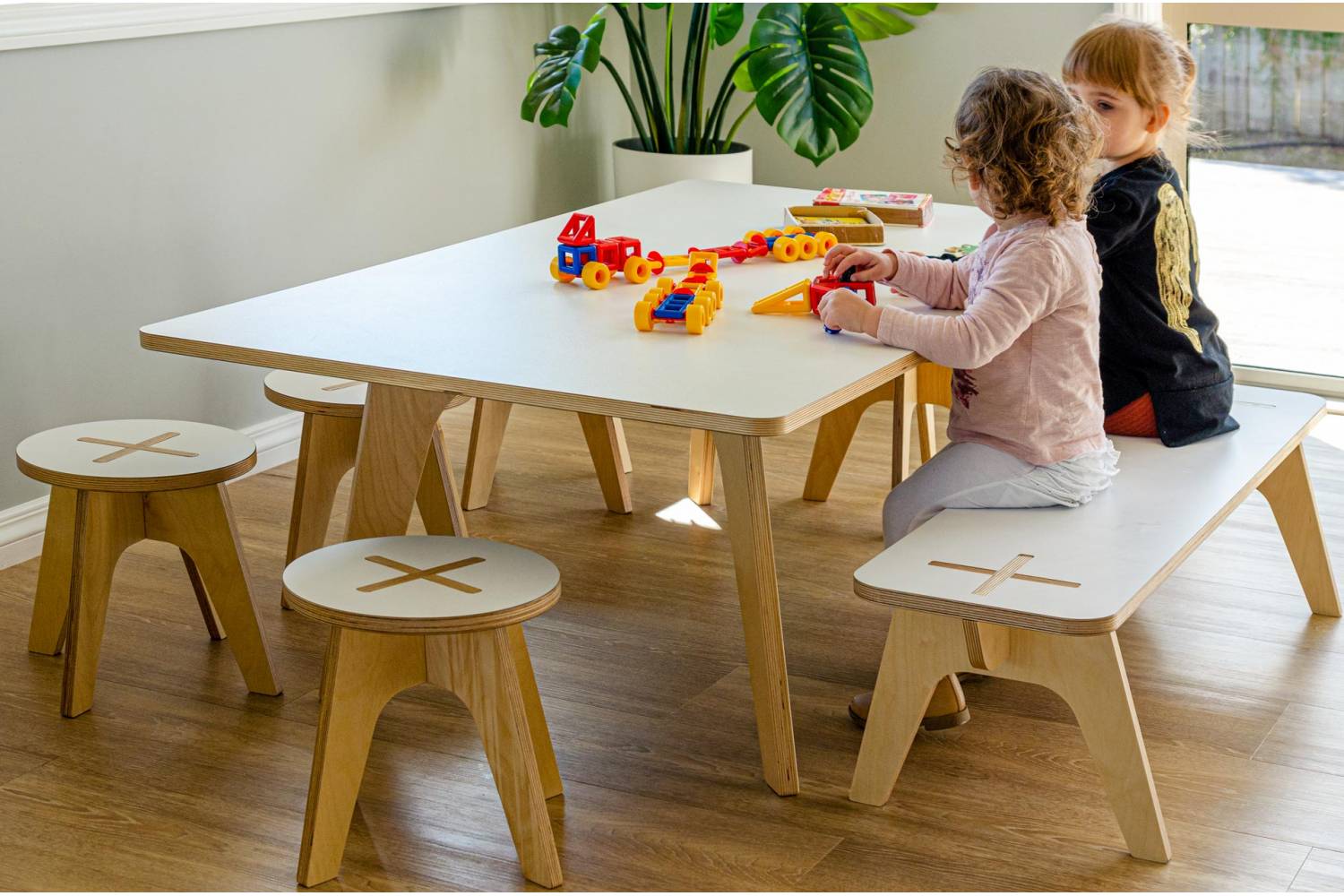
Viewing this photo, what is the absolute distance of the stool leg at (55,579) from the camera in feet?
7.95

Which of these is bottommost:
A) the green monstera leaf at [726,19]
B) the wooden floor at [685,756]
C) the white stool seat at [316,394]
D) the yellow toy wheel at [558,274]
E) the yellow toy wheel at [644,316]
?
the wooden floor at [685,756]

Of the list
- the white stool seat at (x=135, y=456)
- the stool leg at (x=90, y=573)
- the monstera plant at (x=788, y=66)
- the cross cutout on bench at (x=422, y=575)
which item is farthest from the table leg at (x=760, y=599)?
the monstera plant at (x=788, y=66)

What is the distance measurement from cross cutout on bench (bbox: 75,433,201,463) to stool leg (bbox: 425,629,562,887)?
74cm

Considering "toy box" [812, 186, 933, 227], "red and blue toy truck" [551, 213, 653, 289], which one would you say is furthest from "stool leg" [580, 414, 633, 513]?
"red and blue toy truck" [551, 213, 653, 289]

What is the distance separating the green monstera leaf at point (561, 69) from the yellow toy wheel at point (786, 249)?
1453 millimetres

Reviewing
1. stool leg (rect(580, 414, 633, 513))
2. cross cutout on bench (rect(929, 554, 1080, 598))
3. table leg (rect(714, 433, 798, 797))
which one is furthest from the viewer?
stool leg (rect(580, 414, 633, 513))

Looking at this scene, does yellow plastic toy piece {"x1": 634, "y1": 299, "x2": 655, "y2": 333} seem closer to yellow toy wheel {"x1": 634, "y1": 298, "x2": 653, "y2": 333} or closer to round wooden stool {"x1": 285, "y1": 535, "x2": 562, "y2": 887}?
yellow toy wheel {"x1": 634, "y1": 298, "x2": 653, "y2": 333}

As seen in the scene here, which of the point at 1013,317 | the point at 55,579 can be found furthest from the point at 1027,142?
the point at 55,579

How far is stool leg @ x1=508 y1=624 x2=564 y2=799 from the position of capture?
201cm

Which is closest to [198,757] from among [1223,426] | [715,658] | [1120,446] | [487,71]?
[715,658]

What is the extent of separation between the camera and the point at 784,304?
2.25 m

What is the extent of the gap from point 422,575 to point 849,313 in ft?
2.18

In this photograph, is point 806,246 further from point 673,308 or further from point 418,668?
point 418,668

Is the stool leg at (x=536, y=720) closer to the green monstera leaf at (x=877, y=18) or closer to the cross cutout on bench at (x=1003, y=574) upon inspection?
the cross cutout on bench at (x=1003, y=574)
